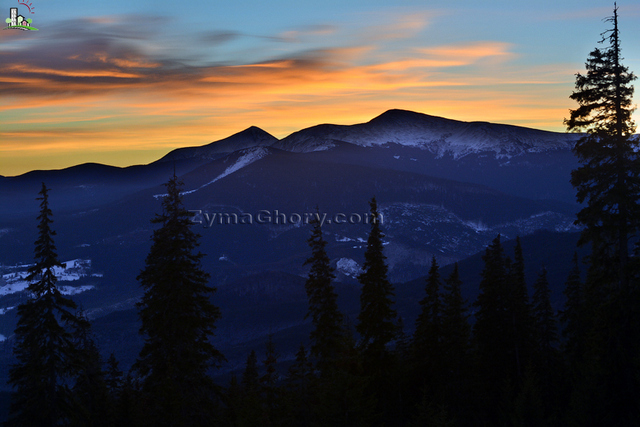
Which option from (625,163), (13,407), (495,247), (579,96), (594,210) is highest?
(579,96)

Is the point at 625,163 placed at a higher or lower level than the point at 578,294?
higher

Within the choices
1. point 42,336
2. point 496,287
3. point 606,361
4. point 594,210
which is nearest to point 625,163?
point 594,210

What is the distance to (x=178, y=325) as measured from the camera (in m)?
32.4

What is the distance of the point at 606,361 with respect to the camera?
30953 millimetres

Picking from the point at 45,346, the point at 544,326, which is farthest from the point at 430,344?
the point at 45,346

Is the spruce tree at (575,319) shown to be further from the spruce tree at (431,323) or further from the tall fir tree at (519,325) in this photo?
the spruce tree at (431,323)

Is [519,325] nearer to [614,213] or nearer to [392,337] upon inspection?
[392,337]

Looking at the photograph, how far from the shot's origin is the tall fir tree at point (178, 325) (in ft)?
107

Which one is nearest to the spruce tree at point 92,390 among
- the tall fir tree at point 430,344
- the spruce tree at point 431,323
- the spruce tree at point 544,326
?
the tall fir tree at point 430,344

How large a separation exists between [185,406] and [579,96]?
25.0 metres

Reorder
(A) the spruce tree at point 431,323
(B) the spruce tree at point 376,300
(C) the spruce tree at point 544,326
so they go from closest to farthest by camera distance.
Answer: (B) the spruce tree at point 376,300, (A) the spruce tree at point 431,323, (C) the spruce tree at point 544,326

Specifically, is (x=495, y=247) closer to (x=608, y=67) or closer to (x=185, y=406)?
(x=608, y=67)

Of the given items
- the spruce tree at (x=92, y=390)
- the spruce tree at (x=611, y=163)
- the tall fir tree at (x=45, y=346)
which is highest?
the spruce tree at (x=611, y=163)

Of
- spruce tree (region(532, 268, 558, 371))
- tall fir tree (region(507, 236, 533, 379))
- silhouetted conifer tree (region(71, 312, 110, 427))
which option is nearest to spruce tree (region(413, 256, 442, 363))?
tall fir tree (region(507, 236, 533, 379))
